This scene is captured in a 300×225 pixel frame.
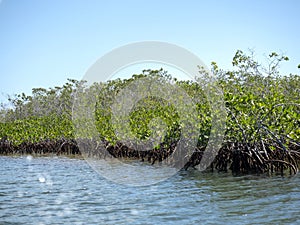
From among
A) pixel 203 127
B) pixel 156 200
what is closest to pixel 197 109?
pixel 203 127

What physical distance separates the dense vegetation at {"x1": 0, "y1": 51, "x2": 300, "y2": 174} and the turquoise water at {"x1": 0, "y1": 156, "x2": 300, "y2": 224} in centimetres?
69

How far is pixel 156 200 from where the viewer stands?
22.1 feet

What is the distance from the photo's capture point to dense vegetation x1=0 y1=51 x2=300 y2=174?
28.2ft

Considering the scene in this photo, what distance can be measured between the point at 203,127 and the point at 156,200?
3.62m

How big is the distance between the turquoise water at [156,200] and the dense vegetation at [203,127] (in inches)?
27.4

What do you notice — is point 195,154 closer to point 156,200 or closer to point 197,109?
point 197,109

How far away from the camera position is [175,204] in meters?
A: 6.41

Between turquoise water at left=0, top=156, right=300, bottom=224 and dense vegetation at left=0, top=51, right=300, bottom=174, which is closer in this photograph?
turquoise water at left=0, top=156, right=300, bottom=224

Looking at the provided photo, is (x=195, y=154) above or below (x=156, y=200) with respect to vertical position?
above

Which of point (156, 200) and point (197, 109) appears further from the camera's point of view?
point (197, 109)

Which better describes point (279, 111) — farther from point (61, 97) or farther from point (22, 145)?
point (61, 97)

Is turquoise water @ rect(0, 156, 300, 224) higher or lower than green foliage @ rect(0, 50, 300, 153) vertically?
lower

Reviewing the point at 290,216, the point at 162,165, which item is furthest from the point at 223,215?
the point at 162,165

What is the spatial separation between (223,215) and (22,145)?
13210mm
